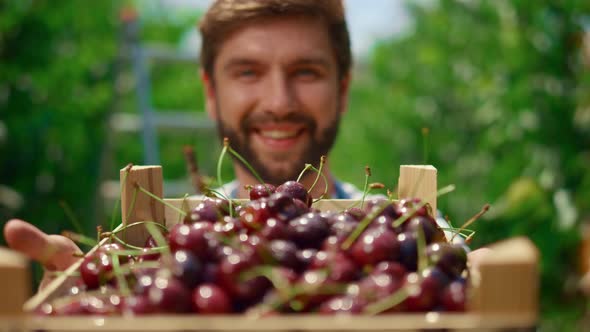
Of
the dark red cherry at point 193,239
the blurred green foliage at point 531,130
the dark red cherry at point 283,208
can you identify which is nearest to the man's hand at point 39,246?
the dark red cherry at point 193,239

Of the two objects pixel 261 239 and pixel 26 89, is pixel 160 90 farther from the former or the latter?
pixel 261 239

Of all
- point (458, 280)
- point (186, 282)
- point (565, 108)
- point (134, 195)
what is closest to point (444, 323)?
point (458, 280)

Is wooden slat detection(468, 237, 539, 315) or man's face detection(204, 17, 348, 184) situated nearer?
wooden slat detection(468, 237, 539, 315)

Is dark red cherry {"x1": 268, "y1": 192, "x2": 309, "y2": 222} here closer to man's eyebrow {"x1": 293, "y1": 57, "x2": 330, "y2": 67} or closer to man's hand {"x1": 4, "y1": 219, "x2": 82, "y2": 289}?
man's hand {"x1": 4, "y1": 219, "x2": 82, "y2": 289}

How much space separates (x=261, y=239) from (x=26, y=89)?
354 cm

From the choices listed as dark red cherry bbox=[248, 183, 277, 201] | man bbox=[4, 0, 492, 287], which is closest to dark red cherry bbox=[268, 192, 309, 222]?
dark red cherry bbox=[248, 183, 277, 201]

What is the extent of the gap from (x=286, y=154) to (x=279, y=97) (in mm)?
174

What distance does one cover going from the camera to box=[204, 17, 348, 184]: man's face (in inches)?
65.1

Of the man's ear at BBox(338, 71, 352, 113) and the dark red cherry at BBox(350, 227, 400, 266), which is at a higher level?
the man's ear at BBox(338, 71, 352, 113)

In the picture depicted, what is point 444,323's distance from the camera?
1.62 feet

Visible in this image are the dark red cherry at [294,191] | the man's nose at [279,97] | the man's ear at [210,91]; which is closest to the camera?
the dark red cherry at [294,191]

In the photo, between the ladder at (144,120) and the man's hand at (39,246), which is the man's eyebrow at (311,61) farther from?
the ladder at (144,120)

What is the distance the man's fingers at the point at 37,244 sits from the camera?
2.48ft

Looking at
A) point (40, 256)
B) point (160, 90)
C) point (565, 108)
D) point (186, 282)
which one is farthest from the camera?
point (160, 90)
